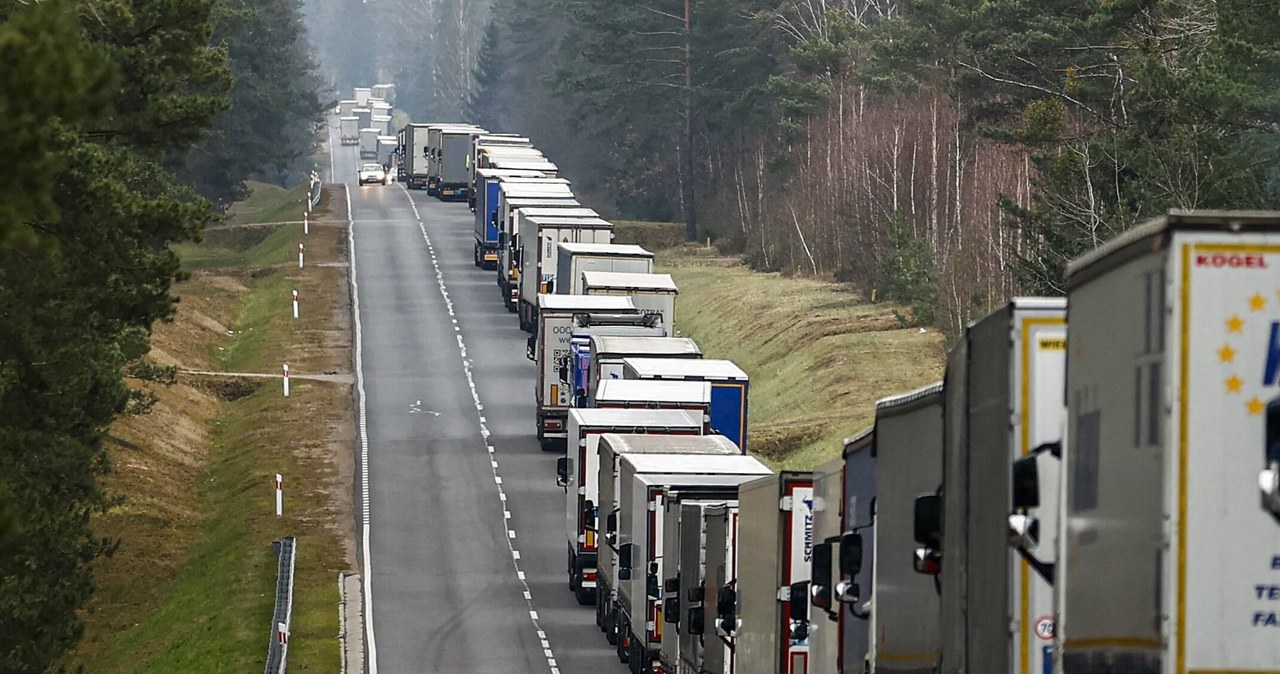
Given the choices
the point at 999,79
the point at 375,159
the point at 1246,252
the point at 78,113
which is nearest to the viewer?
the point at 1246,252

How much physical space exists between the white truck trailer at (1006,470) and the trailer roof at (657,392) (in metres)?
26.3

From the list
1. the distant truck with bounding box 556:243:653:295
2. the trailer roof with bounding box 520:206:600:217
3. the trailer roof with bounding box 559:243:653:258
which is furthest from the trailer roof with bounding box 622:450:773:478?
the trailer roof with bounding box 520:206:600:217

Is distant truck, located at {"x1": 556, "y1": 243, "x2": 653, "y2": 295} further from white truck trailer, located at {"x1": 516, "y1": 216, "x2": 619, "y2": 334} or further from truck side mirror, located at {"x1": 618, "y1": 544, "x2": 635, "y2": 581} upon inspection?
truck side mirror, located at {"x1": 618, "y1": 544, "x2": 635, "y2": 581}

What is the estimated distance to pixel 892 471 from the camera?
578 inches

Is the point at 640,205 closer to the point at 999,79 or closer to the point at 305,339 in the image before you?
the point at 305,339

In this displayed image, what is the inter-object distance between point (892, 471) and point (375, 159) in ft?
551

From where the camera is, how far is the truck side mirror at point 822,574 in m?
17.6

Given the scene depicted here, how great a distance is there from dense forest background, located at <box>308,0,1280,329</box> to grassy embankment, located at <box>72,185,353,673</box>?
49.7 feet

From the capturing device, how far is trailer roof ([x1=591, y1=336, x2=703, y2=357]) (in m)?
44.2

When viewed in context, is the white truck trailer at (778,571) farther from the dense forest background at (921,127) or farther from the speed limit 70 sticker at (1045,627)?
the dense forest background at (921,127)

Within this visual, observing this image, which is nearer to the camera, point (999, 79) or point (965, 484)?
point (965, 484)

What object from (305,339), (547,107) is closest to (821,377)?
(305,339)

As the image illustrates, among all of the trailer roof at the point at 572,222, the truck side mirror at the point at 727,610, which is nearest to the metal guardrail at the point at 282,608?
the truck side mirror at the point at 727,610

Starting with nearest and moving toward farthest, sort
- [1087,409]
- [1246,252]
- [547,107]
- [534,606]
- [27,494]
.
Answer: [1246,252], [1087,409], [27,494], [534,606], [547,107]
